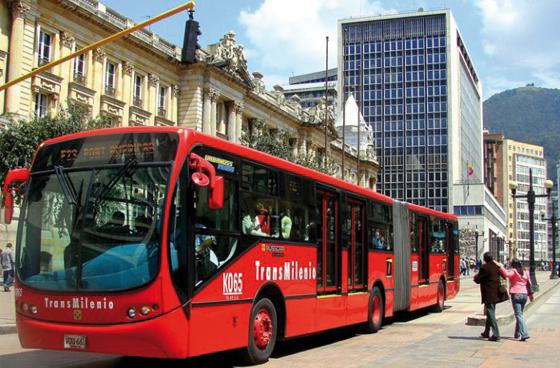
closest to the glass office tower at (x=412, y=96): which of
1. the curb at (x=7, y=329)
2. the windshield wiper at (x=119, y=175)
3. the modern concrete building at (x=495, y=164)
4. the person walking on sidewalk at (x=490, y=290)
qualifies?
the modern concrete building at (x=495, y=164)

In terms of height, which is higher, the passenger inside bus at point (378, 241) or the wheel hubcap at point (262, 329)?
the passenger inside bus at point (378, 241)

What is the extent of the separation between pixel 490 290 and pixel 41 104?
31512 millimetres

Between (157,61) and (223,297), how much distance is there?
1648 inches

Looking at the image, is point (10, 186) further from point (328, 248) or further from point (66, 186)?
point (328, 248)

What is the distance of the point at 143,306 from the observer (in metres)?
7.66

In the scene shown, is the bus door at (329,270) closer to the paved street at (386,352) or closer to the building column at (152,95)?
the paved street at (386,352)

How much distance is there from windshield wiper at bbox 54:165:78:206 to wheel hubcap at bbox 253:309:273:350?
319cm

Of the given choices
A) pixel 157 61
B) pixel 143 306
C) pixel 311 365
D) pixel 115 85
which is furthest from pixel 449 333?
pixel 157 61

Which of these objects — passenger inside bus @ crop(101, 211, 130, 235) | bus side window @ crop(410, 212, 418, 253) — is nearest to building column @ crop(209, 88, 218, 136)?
bus side window @ crop(410, 212, 418, 253)

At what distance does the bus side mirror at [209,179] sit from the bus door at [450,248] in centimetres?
1473

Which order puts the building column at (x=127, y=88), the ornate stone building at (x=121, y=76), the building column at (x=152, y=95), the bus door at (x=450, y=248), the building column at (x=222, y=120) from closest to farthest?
1. the bus door at (x=450, y=248)
2. the ornate stone building at (x=121, y=76)
3. the building column at (x=127, y=88)
4. the building column at (x=152, y=95)
5. the building column at (x=222, y=120)

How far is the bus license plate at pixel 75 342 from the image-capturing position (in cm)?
786

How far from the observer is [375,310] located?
15.0 metres

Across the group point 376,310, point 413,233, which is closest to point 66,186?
point 376,310
